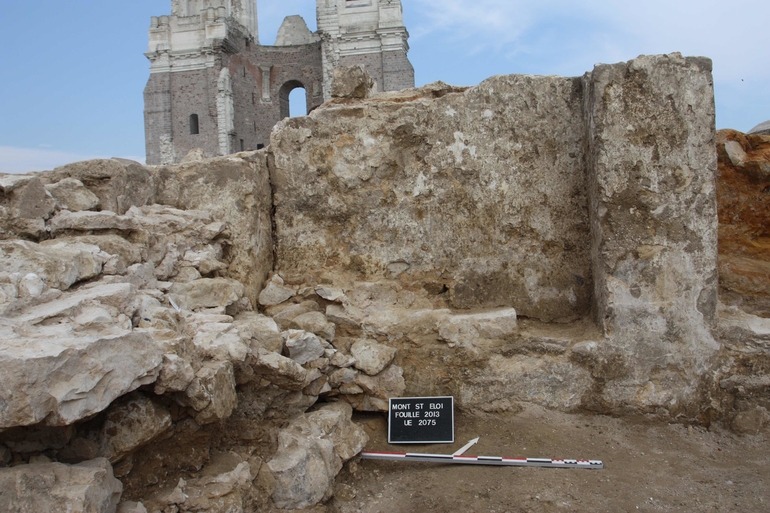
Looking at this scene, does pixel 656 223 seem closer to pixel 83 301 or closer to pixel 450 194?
pixel 450 194

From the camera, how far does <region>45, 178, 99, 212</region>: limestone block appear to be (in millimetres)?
3027

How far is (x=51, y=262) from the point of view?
92.3 inches

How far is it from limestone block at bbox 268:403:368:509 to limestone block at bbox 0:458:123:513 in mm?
837

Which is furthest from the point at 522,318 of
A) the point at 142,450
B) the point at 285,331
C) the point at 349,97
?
the point at 142,450

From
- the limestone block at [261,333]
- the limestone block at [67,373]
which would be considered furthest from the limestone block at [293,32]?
the limestone block at [67,373]

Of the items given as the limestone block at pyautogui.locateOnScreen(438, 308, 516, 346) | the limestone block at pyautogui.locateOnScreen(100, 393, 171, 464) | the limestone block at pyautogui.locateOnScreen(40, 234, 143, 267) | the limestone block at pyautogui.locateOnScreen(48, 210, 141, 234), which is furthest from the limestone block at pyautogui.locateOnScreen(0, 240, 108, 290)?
the limestone block at pyautogui.locateOnScreen(438, 308, 516, 346)

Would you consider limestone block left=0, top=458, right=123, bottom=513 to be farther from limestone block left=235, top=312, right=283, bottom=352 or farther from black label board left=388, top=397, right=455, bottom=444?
black label board left=388, top=397, right=455, bottom=444

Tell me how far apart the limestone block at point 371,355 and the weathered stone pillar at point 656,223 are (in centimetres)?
114

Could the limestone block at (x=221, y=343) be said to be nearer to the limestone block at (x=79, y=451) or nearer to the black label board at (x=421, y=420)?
the limestone block at (x=79, y=451)

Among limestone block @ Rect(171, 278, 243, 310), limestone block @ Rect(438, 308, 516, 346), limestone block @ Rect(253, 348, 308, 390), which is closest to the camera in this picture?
limestone block @ Rect(253, 348, 308, 390)

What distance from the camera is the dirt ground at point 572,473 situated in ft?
8.77

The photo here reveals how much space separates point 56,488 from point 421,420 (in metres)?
1.90

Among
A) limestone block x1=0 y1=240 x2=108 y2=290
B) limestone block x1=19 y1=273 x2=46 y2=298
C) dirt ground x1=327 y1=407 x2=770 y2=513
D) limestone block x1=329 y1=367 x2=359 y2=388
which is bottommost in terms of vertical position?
dirt ground x1=327 y1=407 x2=770 y2=513

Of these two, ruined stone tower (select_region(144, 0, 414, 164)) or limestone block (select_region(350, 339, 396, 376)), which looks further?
ruined stone tower (select_region(144, 0, 414, 164))
